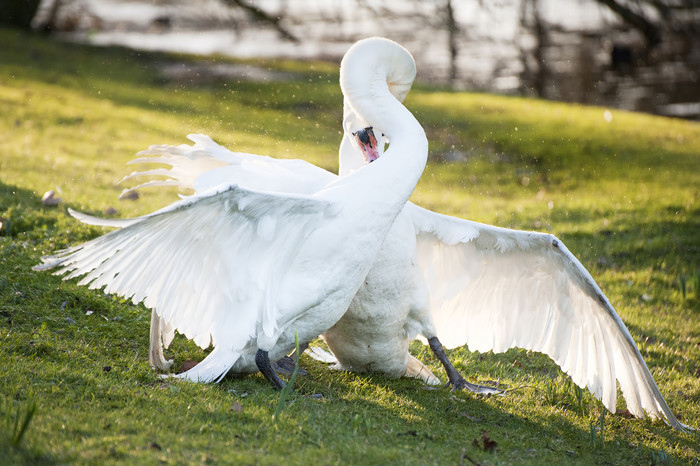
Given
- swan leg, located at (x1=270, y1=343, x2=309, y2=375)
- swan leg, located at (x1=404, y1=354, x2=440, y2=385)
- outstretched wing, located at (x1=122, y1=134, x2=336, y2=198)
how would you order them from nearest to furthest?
outstretched wing, located at (x1=122, y1=134, x2=336, y2=198) → swan leg, located at (x1=270, y1=343, x2=309, y2=375) → swan leg, located at (x1=404, y1=354, x2=440, y2=385)

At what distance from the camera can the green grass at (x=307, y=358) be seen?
13.4ft

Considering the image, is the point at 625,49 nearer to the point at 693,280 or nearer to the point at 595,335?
the point at 693,280

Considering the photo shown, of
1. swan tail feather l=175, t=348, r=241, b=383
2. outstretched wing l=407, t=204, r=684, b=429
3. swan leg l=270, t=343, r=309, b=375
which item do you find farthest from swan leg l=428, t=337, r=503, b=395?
swan tail feather l=175, t=348, r=241, b=383

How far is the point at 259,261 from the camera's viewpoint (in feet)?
15.0

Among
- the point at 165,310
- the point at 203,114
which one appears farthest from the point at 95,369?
the point at 203,114

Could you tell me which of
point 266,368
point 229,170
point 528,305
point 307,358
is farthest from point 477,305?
point 229,170

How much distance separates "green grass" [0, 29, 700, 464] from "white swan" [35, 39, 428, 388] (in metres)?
0.46

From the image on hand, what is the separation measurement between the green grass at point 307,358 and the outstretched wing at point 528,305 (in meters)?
0.31

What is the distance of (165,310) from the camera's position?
452cm

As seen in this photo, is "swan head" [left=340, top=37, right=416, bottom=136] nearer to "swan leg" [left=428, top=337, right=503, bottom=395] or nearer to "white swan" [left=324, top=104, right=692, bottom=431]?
"white swan" [left=324, top=104, right=692, bottom=431]

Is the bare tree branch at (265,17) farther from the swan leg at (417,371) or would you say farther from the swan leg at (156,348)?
the swan leg at (156,348)

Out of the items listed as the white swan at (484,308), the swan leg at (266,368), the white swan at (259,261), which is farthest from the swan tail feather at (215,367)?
the white swan at (484,308)

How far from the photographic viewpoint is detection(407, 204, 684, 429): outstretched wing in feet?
17.1

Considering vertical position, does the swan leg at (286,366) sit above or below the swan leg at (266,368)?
below
